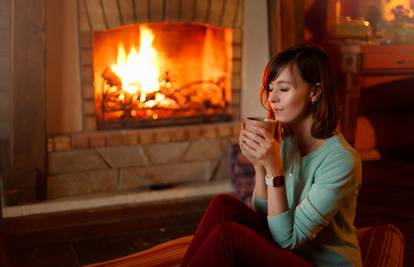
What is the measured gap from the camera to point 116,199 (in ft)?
8.48

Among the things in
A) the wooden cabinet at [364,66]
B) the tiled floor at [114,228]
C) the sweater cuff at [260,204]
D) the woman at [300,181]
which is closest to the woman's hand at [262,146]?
the woman at [300,181]

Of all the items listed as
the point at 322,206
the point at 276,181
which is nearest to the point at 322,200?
the point at 322,206

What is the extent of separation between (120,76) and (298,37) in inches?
36.0

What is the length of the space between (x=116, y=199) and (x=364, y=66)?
141cm

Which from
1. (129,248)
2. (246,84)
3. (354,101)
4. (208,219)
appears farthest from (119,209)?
(354,101)

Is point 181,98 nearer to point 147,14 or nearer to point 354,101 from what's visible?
point 147,14

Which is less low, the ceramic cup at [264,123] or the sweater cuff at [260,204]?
the ceramic cup at [264,123]

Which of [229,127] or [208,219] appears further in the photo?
[229,127]

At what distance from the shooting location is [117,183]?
8.68ft

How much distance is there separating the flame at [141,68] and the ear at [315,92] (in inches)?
59.8

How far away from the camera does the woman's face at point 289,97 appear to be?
1.33m

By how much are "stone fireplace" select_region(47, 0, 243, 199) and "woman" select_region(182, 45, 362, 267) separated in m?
1.27

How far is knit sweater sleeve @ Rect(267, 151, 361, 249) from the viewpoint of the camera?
125cm

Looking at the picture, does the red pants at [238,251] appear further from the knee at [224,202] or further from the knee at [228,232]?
the knee at [224,202]
